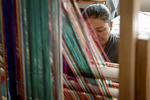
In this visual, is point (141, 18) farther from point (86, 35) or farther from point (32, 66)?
point (32, 66)

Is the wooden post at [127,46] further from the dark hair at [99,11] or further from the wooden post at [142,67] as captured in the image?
the dark hair at [99,11]

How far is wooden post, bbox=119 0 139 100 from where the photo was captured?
42 centimetres

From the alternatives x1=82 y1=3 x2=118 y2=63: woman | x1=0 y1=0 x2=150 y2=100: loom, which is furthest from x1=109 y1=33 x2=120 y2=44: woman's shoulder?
x1=0 y1=0 x2=150 y2=100: loom

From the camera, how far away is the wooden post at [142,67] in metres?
0.45

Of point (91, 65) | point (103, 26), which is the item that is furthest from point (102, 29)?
point (91, 65)

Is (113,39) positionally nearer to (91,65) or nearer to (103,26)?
(103,26)

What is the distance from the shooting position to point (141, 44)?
0.45m

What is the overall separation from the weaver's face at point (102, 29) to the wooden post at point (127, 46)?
0.17 metres

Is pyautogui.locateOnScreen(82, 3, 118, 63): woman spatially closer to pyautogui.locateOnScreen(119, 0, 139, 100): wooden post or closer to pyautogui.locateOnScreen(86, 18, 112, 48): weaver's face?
pyautogui.locateOnScreen(86, 18, 112, 48): weaver's face

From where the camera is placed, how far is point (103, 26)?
0.64 m

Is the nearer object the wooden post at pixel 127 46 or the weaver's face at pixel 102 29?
the wooden post at pixel 127 46

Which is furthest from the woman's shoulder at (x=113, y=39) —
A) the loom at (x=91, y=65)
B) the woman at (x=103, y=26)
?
the loom at (x=91, y=65)

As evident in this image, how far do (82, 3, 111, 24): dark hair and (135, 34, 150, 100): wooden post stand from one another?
0.22 metres

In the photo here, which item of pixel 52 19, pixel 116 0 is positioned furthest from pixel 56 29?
pixel 116 0
